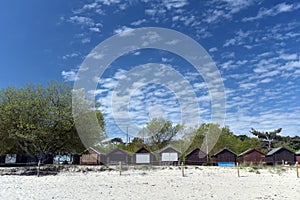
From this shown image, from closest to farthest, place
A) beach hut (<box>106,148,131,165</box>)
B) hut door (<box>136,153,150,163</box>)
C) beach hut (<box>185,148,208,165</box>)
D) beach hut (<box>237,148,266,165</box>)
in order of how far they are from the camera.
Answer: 1. hut door (<box>136,153,150,163</box>)
2. beach hut (<box>106,148,131,165</box>)
3. beach hut (<box>185,148,208,165</box>)
4. beach hut (<box>237,148,266,165</box>)

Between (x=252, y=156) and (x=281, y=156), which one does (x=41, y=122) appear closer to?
(x=252, y=156)

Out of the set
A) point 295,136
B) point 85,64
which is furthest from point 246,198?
point 295,136

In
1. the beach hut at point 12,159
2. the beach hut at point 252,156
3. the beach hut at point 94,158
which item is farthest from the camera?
the beach hut at point 252,156

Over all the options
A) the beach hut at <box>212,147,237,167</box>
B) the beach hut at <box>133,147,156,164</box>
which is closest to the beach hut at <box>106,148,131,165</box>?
the beach hut at <box>133,147,156,164</box>

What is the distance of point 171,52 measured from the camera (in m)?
26.6

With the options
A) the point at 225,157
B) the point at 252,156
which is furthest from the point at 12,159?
the point at 252,156

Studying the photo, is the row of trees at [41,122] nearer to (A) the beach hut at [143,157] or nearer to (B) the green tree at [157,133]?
(A) the beach hut at [143,157]

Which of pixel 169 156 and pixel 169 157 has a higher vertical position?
pixel 169 156

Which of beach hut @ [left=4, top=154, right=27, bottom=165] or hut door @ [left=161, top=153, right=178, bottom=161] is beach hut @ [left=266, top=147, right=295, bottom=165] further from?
beach hut @ [left=4, top=154, right=27, bottom=165]

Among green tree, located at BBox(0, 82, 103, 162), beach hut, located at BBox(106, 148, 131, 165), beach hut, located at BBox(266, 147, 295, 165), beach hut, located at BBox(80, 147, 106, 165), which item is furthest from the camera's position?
beach hut, located at BBox(266, 147, 295, 165)

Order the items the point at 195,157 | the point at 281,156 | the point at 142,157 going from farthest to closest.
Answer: the point at 281,156 → the point at 195,157 → the point at 142,157

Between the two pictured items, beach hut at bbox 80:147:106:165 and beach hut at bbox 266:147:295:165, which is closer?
beach hut at bbox 80:147:106:165

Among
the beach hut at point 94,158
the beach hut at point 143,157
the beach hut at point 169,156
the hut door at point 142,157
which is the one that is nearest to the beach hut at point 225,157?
the beach hut at point 169,156

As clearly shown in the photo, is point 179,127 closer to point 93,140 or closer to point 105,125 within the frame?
point 105,125
